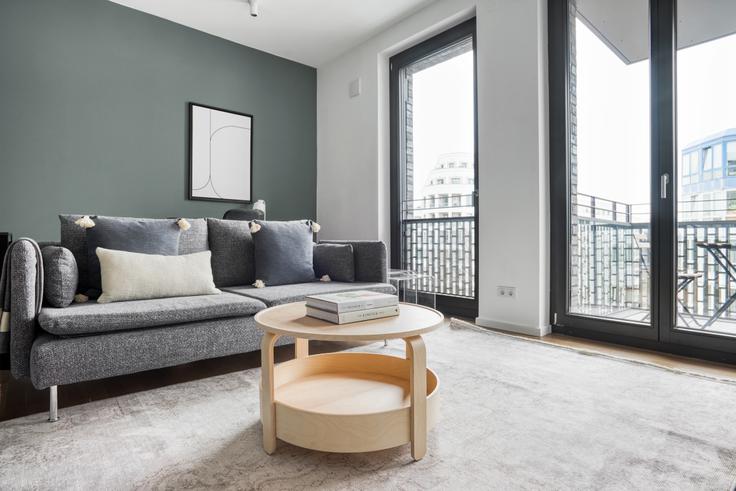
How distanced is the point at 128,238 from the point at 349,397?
1.57 metres

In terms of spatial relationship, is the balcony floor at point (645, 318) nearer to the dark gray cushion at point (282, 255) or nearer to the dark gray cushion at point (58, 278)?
the dark gray cushion at point (282, 255)

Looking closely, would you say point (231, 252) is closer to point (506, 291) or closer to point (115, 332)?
point (115, 332)

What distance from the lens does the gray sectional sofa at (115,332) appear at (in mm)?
1562

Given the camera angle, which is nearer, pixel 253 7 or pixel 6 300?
pixel 6 300

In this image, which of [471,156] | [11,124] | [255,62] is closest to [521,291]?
[471,156]

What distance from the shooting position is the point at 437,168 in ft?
12.5

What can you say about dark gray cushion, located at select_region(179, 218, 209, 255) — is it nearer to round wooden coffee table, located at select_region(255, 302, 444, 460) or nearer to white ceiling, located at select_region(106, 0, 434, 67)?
round wooden coffee table, located at select_region(255, 302, 444, 460)

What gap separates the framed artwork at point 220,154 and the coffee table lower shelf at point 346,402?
2968mm

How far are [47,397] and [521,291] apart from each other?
2.77 metres

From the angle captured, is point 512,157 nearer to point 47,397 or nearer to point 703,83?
point 703,83

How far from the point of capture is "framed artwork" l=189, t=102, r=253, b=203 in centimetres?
397

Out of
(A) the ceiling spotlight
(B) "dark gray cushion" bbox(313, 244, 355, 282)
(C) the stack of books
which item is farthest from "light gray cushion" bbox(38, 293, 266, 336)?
(A) the ceiling spotlight

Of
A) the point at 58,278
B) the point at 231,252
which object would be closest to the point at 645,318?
the point at 231,252

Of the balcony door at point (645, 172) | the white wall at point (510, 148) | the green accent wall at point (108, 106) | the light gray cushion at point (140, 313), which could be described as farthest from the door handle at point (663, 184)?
the green accent wall at point (108, 106)
